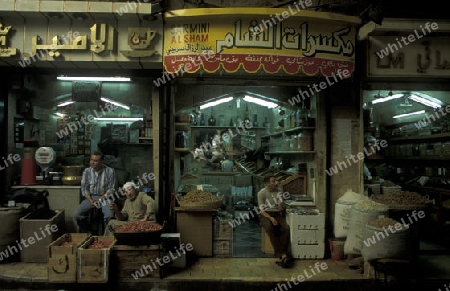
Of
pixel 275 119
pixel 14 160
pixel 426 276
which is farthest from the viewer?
pixel 275 119

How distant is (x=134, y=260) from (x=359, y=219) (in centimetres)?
390

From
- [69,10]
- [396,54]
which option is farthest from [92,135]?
[396,54]

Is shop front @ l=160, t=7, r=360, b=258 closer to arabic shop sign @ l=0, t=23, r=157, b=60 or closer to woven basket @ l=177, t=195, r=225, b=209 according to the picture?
woven basket @ l=177, t=195, r=225, b=209

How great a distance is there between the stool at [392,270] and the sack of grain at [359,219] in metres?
0.53

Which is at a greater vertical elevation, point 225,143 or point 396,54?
point 396,54

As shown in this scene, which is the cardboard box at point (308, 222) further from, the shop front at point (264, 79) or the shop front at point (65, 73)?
the shop front at point (65, 73)

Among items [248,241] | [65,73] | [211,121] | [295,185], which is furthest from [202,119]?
[65,73]

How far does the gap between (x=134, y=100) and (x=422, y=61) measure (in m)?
6.07

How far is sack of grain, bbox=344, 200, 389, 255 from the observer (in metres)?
6.32

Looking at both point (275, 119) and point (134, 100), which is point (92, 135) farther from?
point (275, 119)

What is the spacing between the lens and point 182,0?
7508 millimetres

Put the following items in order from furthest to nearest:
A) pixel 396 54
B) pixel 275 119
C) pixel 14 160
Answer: pixel 275 119 < pixel 14 160 < pixel 396 54

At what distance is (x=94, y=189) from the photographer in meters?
7.34

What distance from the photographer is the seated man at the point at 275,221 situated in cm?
676
